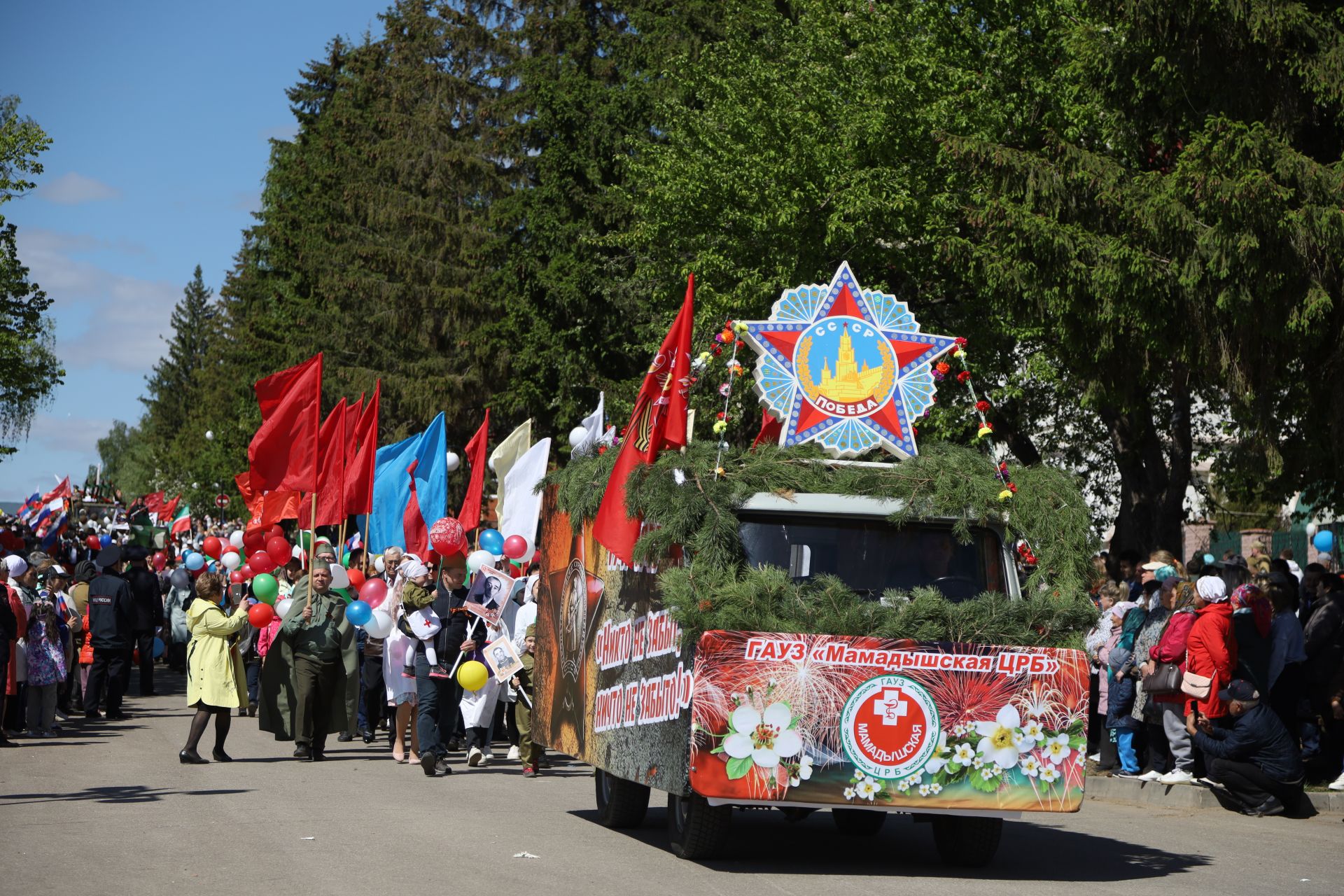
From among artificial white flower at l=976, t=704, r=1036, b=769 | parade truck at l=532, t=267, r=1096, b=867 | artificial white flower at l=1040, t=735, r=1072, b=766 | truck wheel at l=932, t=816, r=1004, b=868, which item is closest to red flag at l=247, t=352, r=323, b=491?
parade truck at l=532, t=267, r=1096, b=867

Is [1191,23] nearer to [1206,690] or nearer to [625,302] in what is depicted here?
[1206,690]

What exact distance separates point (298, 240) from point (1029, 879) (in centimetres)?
5086

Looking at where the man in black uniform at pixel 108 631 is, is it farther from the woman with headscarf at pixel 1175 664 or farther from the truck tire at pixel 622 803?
the woman with headscarf at pixel 1175 664

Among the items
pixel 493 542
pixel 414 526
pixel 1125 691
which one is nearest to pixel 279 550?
pixel 414 526

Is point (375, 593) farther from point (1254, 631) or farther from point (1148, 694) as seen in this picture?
point (1254, 631)

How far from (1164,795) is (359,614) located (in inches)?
312

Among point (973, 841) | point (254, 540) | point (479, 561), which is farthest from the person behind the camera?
point (254, 540)

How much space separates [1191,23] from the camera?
15812 millimetres

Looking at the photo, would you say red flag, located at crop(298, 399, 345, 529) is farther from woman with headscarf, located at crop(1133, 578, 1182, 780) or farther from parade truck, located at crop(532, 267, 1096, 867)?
woman with headscarf, located at crop(1133, 578, 1182, 780)

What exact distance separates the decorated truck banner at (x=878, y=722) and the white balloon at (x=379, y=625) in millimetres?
8315

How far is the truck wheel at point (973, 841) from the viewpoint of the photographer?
9734mm

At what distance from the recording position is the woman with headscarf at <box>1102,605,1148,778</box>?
49.6 feet

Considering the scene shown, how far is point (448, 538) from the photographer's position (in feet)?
53.3

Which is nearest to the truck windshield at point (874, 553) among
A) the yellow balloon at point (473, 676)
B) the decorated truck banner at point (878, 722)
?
the decorated truck banner at point (878, 722)
